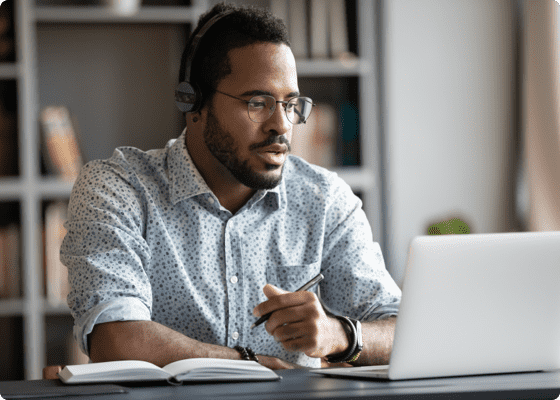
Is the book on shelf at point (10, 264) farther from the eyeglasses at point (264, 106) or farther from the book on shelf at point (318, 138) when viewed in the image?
the eyeglasses at point (264, 106)

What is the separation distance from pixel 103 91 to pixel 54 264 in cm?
72

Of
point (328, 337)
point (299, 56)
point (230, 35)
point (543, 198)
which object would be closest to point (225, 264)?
point (328, 337)

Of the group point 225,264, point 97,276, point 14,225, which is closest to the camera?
point 97,276

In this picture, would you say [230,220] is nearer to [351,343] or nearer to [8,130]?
[351,343]

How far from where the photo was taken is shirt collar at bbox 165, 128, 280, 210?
148cm

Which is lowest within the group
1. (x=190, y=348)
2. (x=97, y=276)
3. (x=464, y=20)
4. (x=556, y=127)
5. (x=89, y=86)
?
(x=190, y=348)

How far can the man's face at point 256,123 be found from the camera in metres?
1.51

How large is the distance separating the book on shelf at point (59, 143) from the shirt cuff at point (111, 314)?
129 cm

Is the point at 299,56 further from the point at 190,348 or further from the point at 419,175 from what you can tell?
the point at 190,348

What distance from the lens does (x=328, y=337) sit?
114 cm

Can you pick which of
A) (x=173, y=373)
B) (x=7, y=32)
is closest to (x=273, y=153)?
(x=173, y=373)

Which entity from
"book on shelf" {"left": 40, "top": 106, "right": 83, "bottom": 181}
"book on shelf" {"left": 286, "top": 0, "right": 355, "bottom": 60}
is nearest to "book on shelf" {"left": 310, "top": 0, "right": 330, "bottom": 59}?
"book on shelf" {"left": 286, "top": 0, "right": 355, "bottom": 60}

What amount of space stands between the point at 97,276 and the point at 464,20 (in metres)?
2.19

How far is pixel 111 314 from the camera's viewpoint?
3.97 feet
